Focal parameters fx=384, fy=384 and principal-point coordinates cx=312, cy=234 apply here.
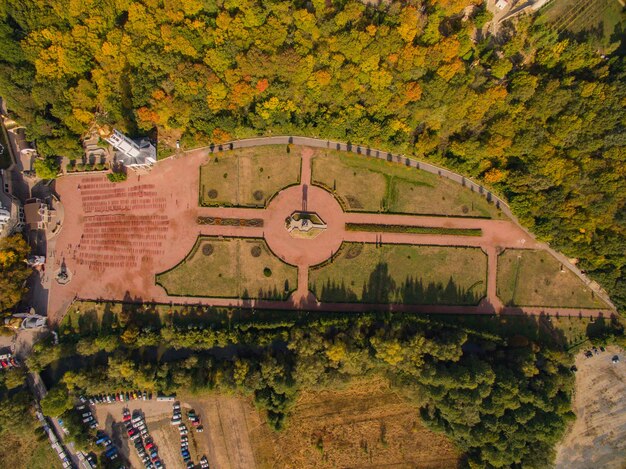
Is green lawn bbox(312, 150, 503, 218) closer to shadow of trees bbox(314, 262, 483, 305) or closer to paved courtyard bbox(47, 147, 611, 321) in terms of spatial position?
paved courtyard bbox(47, 147, 611, 321)

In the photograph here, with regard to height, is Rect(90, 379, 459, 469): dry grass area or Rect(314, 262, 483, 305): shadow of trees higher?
Rect(314, 262, 483, 305): shadow of trees

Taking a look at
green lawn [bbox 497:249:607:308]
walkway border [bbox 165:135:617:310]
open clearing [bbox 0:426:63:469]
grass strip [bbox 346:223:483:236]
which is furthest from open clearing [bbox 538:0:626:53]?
open clearing [bbox 0:426:63:469]

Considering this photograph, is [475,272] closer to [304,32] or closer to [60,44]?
[304,32]

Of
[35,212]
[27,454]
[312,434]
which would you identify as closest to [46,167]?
[35,212]

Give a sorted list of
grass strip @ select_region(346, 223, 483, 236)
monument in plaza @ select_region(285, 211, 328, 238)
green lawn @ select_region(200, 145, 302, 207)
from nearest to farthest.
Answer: monument in plaza @ select_region(285, 211, 328, 238) < grass strip @ select_region(346, 223, 483, 236) < green lawn @ select_region(200, 145, 302, 207)

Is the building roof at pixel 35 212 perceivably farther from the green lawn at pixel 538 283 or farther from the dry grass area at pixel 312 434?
the green lawn at pixel 538 283

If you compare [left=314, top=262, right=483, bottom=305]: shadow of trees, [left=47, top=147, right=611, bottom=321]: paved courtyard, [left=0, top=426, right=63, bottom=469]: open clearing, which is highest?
[left=47, top=147, right=611, bottom=321]: paved courtyard

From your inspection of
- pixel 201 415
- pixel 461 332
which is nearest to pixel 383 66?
pixel 461 332
